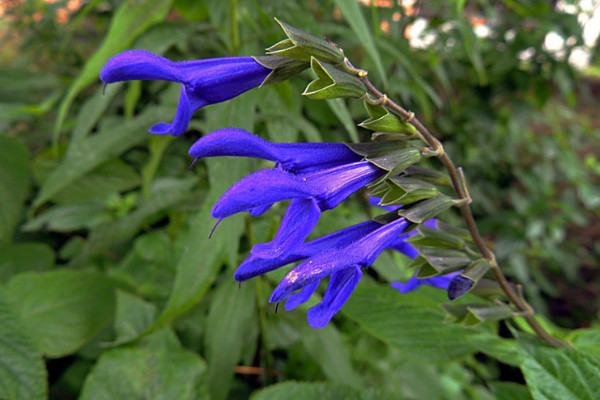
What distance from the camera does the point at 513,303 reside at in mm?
486

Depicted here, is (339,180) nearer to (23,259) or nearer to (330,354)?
(330,354)

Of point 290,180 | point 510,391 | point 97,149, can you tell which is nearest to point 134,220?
point 97,149

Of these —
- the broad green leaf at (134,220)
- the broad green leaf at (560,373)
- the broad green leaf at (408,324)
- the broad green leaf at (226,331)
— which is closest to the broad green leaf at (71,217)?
the broad green leaf at (134,220)

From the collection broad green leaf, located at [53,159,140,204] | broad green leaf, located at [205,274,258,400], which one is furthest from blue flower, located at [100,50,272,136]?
broad green leaf, located at [53,159,140,204]

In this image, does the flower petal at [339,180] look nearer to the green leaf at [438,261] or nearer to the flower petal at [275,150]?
the flower petal at [275,150]

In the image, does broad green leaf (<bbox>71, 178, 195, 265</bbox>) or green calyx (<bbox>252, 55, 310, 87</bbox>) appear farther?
broad green leaf (<bbox>71, 178, 195, 265</bbox>)

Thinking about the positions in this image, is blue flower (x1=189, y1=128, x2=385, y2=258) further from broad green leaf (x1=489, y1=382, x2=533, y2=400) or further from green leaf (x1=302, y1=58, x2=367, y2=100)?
broad green leaf (x1=489, y1=382, x2=533, y2=400)

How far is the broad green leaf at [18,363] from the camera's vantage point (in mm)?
524

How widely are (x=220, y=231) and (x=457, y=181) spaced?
0.34 m

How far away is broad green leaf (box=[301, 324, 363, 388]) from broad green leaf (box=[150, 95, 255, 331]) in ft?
0.89

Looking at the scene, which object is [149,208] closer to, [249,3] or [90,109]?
[90,109]

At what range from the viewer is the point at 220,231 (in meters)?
0.60

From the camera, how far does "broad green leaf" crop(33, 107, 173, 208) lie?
75 centimetres

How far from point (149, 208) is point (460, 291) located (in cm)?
60
